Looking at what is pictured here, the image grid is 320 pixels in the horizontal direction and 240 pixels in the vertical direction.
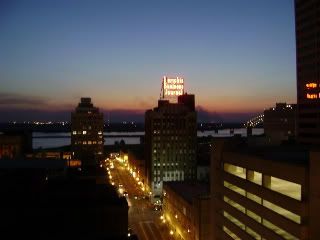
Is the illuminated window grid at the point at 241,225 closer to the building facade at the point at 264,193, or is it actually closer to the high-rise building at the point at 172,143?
the building facade at the point at 264,193

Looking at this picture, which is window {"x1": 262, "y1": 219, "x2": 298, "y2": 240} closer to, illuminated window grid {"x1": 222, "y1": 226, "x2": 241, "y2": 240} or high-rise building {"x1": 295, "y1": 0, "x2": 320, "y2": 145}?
illuminated window grid {"x1": 222, "y1": 226, "x2": 241, "y2": 240}

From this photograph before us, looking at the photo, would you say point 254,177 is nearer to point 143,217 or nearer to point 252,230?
point 252,230

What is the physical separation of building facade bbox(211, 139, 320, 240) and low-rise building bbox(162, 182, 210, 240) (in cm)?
1714

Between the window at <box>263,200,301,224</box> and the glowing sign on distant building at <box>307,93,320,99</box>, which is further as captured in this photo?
the glowing sign on distant building at <box>307,93,320,99</box>

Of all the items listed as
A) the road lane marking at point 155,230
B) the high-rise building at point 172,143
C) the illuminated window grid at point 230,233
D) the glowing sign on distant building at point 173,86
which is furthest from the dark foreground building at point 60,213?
the glowing sign on distant building at point 173,86

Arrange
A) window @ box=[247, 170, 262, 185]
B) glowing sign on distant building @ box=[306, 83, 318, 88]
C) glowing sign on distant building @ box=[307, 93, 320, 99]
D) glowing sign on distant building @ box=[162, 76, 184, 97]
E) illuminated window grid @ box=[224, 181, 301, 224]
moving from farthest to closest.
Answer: glowing sign on distant building @ box=[162, 76, 184, 97] < glowing sign on distant building @ box=[306, 83, 318, 88] < glowing sign on distant building @ box=[307, 93, 320, 99] < window @ box=[247, 170, 262, 185] < illuminated window grid @ box=[224, 181, 301, 224]

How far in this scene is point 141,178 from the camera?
168 meters

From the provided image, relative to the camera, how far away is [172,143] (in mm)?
144000

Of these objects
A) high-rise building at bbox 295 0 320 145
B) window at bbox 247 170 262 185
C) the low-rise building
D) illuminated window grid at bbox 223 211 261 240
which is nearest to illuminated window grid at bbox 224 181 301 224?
window at bbox 247 170 262 185

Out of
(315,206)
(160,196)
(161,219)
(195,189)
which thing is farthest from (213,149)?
(160,196)

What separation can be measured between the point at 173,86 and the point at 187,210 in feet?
234

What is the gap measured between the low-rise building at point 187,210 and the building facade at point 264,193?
17144mm

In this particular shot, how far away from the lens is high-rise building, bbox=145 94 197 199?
14288 centimetres

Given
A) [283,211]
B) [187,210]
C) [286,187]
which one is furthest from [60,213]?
[286,187]
